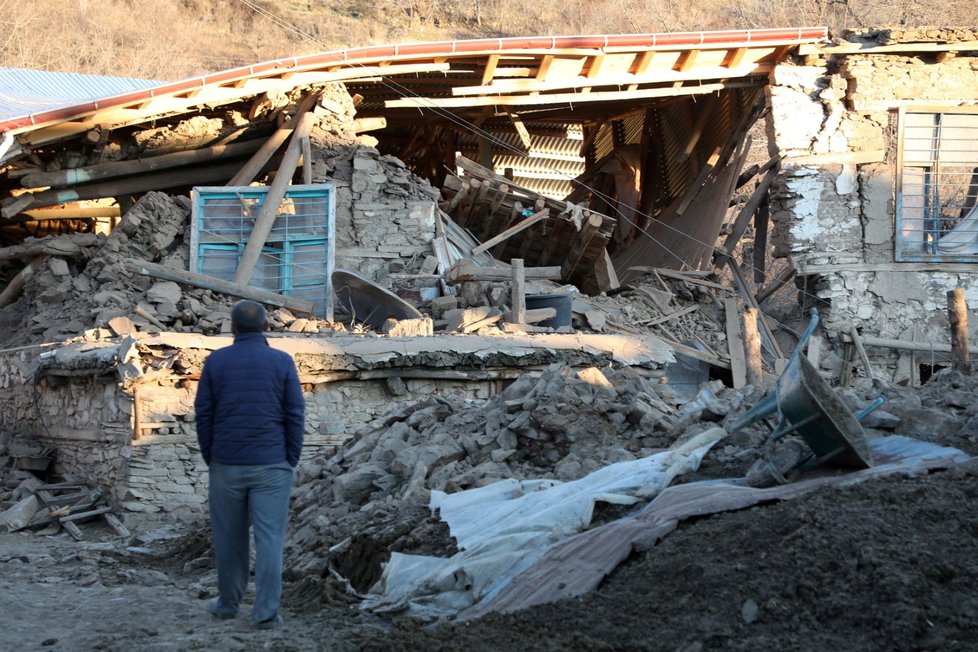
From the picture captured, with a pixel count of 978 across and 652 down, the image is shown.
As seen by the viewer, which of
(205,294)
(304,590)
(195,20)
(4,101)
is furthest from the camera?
(195,20)

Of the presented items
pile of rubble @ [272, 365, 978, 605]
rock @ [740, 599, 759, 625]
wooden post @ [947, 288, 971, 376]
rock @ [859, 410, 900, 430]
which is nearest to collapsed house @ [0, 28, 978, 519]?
pile of rubble @ [272, 365, 978, 605]

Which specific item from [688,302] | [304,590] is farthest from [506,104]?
[304,590]

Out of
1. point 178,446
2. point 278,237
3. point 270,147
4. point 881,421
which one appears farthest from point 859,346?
point 178,446

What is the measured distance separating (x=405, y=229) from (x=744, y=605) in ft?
34.2

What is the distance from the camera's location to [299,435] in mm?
5543

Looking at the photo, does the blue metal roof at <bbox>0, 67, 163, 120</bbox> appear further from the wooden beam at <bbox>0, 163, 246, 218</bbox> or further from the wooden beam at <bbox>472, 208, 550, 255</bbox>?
the wooden beam at <bbox>472, 208, 550, 255</bbox>

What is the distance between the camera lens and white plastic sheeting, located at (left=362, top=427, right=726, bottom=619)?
18.0ft

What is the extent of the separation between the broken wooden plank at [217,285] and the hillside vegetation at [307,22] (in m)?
11.4

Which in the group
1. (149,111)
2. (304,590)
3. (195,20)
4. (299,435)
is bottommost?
(304,590)

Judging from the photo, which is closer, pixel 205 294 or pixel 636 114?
pixel 205 294

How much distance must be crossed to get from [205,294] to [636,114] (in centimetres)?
1000

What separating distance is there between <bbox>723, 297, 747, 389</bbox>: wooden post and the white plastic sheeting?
8.47m

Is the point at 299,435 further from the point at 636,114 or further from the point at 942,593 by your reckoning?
the point at 636,114

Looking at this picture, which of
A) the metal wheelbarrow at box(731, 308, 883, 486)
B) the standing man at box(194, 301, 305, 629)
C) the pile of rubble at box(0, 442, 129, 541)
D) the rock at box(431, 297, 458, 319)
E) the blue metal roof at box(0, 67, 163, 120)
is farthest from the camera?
the blue metal roof at box(0, 67, 163, 120)
